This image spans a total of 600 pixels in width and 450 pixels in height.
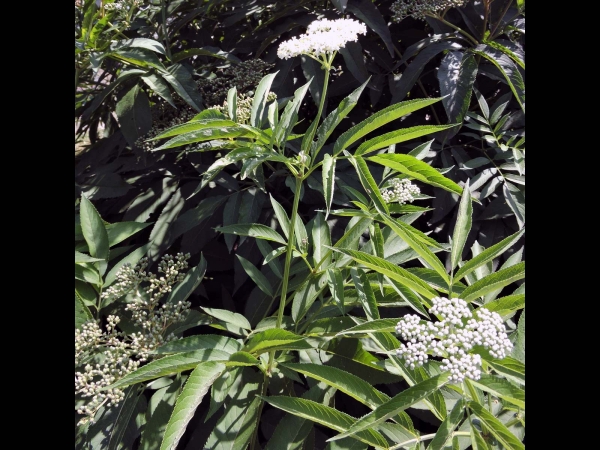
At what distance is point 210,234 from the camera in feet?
4.87

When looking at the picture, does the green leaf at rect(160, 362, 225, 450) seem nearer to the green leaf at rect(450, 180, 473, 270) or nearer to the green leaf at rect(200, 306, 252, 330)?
the green leaf at rect(200, 306, 252, 330)

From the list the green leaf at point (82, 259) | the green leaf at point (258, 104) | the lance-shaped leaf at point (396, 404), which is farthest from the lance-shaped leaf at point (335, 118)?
the green leaf at point (82, 259)

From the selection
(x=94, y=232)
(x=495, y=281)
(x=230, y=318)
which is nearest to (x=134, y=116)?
(x=94, y=232)

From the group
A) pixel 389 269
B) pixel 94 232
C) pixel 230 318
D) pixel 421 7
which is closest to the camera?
pixel 389 269

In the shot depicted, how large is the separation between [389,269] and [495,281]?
19cm

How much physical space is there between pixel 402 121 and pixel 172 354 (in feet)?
Result: 3.44

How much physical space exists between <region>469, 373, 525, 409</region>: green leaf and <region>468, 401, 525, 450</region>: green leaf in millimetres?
34

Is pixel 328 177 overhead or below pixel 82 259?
overhead

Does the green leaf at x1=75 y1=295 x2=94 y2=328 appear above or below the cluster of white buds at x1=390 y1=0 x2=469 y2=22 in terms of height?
below

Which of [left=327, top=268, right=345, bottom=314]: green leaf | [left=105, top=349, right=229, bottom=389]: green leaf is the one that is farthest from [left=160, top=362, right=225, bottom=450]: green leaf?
[left=327, top=268, right=345, bottom=314]: green leaf

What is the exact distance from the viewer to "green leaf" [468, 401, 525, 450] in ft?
2.48

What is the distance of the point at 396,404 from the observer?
2.36 ft

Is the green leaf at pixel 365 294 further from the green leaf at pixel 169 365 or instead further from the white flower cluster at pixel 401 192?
the green leaf at pixel 169 365

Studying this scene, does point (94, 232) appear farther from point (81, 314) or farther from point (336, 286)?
point (336, 286)
